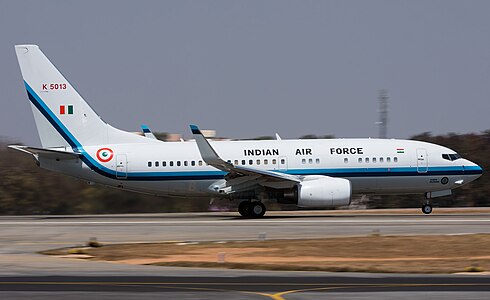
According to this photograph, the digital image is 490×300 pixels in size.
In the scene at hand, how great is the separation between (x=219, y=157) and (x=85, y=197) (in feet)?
42.0

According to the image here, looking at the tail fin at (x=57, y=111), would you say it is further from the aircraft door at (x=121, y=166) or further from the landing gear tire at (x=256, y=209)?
the landing gear tire at (x=256, y=209)

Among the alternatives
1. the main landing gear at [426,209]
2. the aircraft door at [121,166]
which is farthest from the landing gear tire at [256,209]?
the main landing gear at [426,209]

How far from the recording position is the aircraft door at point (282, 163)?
137 feet

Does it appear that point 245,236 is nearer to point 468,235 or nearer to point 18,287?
point 468,235

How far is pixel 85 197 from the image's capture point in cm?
5059

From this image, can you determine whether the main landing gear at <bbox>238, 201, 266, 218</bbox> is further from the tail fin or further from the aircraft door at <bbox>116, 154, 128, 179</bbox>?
the tail fin

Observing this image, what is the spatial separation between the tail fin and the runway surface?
7.53 meters

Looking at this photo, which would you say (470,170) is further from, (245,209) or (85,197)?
(85,197)

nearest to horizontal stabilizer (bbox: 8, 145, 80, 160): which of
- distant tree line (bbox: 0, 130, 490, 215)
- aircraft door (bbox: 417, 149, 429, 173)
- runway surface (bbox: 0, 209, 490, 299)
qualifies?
distant tree line (bbox: 0, 130, 490, 215)

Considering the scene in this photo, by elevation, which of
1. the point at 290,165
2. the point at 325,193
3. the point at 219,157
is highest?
the point at 219,157

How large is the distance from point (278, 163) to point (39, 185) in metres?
17.2

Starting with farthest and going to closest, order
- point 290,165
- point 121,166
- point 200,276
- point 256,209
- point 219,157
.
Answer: point 121,166 < point 290,165 < point 256,209 < point 219,157 < point 200,276

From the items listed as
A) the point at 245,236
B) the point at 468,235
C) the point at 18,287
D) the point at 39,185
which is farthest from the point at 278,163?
the point at 18,287

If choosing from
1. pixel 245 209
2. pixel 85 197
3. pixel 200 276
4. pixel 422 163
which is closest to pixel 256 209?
pixel 245 209
